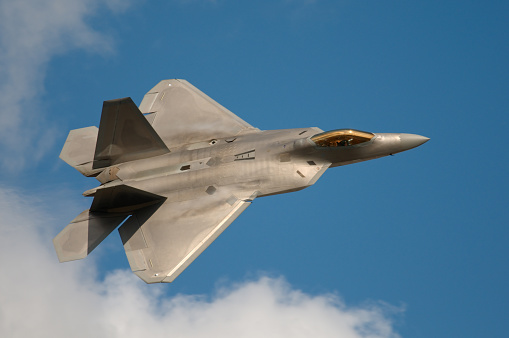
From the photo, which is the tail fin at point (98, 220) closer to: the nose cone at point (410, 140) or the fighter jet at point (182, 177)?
the fighter jet at point (182, 177)

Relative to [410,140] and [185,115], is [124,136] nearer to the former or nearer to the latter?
[185,115]

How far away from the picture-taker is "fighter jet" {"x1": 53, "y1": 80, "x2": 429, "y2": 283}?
87.6ft

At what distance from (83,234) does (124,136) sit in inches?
156

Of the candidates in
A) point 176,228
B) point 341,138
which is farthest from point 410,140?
point 176,228

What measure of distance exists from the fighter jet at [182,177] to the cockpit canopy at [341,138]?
0.04 m

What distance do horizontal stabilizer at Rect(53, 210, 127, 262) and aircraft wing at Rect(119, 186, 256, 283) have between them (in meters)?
0.59

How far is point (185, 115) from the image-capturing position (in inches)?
1212

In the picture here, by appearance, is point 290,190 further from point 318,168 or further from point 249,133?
point 249,133

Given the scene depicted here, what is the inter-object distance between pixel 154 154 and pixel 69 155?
12.3 feet

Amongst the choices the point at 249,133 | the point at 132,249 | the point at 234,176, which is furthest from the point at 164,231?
the point at 249,133

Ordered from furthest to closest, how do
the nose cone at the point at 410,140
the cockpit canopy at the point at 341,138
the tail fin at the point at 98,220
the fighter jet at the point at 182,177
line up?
the nose cone at the point at 410,140 < the tail fin at the point at 98,220 < the cockpit canopy at the point at 341,138 < the fighter jet at the point at 182,177

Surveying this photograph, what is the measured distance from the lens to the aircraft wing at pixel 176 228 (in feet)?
85.1

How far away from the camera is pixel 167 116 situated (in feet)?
102

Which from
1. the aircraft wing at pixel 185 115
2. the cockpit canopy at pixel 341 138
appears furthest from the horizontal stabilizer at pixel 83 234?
the cockpit canopy at pixel 341 138
